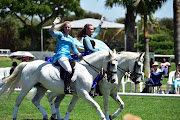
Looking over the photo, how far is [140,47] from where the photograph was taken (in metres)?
44.7

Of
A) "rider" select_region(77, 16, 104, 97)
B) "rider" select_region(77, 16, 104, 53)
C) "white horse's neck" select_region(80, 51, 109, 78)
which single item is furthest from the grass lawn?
"rider" select_region(77, 16, 104, 53)

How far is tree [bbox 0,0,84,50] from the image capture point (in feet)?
177

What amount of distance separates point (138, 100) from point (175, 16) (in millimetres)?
6049

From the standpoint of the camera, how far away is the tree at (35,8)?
5406 centimetres

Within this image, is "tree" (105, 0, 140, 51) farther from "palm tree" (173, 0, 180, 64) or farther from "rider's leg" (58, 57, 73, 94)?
"rider's leg" (58, 57, 73, 94)

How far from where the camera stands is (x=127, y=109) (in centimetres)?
1173

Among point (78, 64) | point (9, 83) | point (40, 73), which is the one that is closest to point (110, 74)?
point (78, 64)

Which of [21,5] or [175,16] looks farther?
[21,5]

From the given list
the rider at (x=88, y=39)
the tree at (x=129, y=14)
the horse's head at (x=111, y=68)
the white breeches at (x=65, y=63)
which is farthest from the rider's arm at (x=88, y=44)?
the tree at (x=129, y=14)

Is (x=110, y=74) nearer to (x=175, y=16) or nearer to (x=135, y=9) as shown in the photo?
(x=175, y=16)

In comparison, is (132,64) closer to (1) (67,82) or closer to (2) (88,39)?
(2) (88,39)

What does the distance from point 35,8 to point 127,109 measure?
143ft

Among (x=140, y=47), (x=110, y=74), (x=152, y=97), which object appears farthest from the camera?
(x=140, y=47)

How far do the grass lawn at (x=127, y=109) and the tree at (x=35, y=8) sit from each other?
40.7 meters
